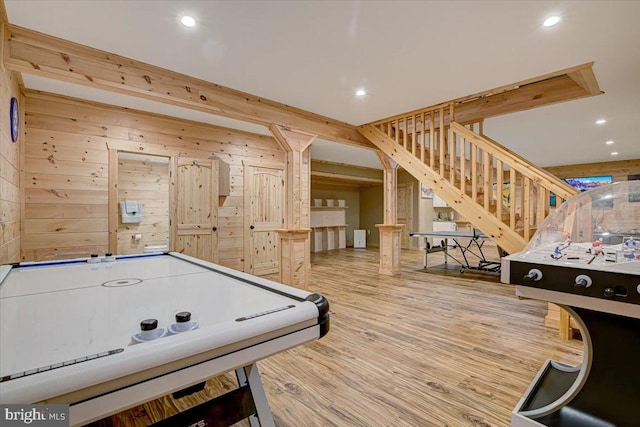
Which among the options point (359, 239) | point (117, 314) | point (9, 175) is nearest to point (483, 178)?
point (117, 314)

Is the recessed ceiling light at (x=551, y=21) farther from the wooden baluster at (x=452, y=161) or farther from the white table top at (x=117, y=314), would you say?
the white table top at (x=117, y=314)

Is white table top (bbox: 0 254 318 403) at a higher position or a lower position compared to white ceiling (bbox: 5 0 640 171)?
lower

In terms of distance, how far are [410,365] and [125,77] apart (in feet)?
11.1

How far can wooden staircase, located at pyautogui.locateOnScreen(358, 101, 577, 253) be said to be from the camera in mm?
3195

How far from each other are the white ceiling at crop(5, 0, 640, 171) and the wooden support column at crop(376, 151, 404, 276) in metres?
1.76

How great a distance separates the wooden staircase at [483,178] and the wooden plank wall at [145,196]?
421 cm

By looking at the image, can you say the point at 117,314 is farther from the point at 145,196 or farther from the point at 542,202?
the point at 145,196

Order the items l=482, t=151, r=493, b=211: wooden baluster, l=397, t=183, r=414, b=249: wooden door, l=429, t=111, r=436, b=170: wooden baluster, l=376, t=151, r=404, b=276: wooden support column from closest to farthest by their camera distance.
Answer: l=482, t=151, r=493, b=211: wooden baluster → l=429, t=111, r=436, b=170: wooden baluster → l=376, t=151, r=404, b=276: wooden support column → l=397, t=183, r=414, b=249: wooden door

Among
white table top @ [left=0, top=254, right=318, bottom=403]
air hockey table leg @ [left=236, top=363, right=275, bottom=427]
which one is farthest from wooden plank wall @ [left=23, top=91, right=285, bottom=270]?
air hockey table leg @ [left=236, top=363, right=275, bottom=427]

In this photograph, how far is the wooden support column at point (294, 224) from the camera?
13.4 ft

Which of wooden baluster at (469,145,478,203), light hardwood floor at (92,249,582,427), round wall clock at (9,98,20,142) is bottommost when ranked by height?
light hardwood floor at (92,249,582,427)

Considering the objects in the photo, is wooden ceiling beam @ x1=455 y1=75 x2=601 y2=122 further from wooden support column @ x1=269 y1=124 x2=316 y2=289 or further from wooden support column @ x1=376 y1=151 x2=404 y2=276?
wooden support column @ x1=269 y1=124 x2=316 y2=289

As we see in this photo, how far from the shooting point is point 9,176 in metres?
2.71

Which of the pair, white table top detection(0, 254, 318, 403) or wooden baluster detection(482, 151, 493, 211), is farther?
wooden baluster detection(482, 151, 493, 211)
